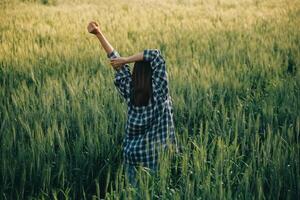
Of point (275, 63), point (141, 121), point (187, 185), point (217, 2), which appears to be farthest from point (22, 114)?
point (217, 2)

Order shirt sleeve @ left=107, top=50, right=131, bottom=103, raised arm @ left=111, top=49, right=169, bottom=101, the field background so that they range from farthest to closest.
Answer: shirt sleeve @ left=107, top=50, right=131, bottom=103, raised arm @ left=111, top=49, right=169, bottom=101, the field background

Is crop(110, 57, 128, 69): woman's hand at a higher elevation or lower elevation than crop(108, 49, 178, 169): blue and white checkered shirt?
higher

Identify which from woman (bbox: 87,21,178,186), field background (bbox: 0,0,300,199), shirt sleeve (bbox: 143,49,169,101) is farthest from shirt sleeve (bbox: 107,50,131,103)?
field background (bbox: 0,0,300,199)

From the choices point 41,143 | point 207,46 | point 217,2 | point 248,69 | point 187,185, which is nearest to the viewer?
point 187,185

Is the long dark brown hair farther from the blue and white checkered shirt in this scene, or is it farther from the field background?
the field background

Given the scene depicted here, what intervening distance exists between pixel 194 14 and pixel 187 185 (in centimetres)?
648

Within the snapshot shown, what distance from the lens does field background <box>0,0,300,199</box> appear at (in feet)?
5.70

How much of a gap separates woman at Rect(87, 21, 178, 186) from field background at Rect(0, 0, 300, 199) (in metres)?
0.13

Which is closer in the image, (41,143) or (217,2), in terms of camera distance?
(41,143)

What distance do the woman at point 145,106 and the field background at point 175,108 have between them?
0.13 metres

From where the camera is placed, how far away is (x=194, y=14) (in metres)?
7.66

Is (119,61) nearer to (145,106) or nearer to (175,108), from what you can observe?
(145,106)

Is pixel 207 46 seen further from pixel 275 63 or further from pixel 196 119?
pixel 196 119

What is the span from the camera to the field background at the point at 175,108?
1736 mm
